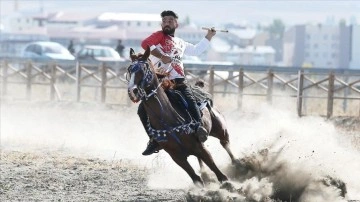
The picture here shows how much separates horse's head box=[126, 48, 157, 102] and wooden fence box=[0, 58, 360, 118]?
1501 centimetres

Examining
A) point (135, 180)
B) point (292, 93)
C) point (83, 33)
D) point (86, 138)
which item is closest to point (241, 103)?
point (292, 93)

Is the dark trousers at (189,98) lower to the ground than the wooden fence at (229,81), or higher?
higher

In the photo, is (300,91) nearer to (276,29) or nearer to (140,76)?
(140,76)

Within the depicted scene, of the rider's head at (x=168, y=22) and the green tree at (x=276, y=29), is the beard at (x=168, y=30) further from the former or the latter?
the green tree at (x=276, y=29)

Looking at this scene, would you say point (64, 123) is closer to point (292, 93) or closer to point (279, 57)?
point (292, 93)

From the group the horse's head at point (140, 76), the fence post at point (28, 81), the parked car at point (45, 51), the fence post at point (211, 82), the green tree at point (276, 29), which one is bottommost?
the green tree at point (276, 29)

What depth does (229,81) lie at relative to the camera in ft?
103

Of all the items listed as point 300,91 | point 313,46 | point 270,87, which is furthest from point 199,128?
point 313,46

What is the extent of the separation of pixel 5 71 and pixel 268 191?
960 inches

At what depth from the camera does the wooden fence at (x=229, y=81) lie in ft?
96.4

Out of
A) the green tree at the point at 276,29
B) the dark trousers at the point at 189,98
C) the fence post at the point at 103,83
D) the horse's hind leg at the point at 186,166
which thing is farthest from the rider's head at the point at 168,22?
the green tree at the point at 276,29

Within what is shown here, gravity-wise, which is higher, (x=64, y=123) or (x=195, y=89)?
(x=195, y=89)

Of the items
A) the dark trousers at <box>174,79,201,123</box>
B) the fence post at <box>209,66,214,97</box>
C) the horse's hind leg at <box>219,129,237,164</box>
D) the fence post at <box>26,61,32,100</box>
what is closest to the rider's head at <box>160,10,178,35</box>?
the dark trousers at <box>174,79,201,123</box>

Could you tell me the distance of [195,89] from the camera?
48.2 ft
